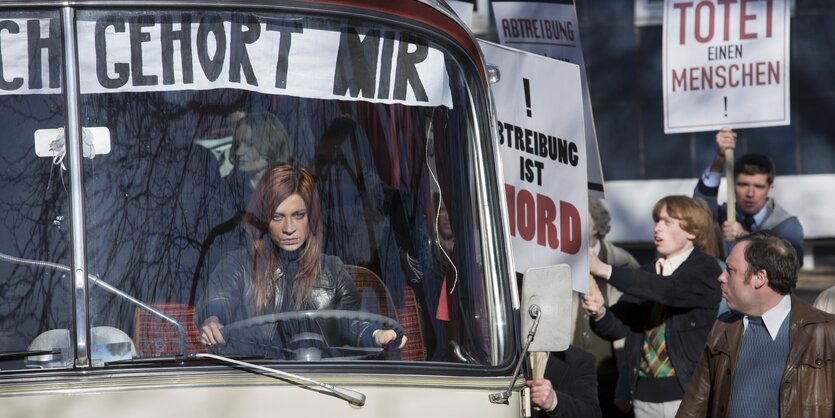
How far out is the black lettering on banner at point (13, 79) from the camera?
3.98 metres

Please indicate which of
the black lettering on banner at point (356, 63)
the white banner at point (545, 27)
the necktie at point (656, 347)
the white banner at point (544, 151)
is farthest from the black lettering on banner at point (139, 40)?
the white banner at point (545, 27)

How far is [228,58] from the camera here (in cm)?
418

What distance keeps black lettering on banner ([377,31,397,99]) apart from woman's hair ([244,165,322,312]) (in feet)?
1.34

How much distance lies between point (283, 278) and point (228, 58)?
72 cm

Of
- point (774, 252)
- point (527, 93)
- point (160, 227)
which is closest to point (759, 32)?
point (527, 93)

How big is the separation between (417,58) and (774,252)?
1.81m

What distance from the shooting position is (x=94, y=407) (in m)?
3.71

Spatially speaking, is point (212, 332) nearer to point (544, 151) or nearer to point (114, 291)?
point (114, 291)

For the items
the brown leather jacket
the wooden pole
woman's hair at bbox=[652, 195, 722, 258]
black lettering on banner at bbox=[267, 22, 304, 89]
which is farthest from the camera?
the wooden pole

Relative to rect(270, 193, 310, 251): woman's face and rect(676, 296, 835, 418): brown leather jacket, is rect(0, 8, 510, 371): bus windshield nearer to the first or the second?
rect(270, 193, 310, 251): woman's face

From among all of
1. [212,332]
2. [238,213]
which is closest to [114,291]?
[212,332]

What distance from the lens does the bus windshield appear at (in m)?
3.84

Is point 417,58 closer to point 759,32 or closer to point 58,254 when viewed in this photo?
point 58,254

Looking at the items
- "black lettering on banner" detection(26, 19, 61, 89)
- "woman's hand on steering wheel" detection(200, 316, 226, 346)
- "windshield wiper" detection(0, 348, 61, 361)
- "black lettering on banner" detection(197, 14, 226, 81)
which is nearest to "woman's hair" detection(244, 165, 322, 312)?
"woman's hand on steering wheel" detection(200, 316, 226, 346)
